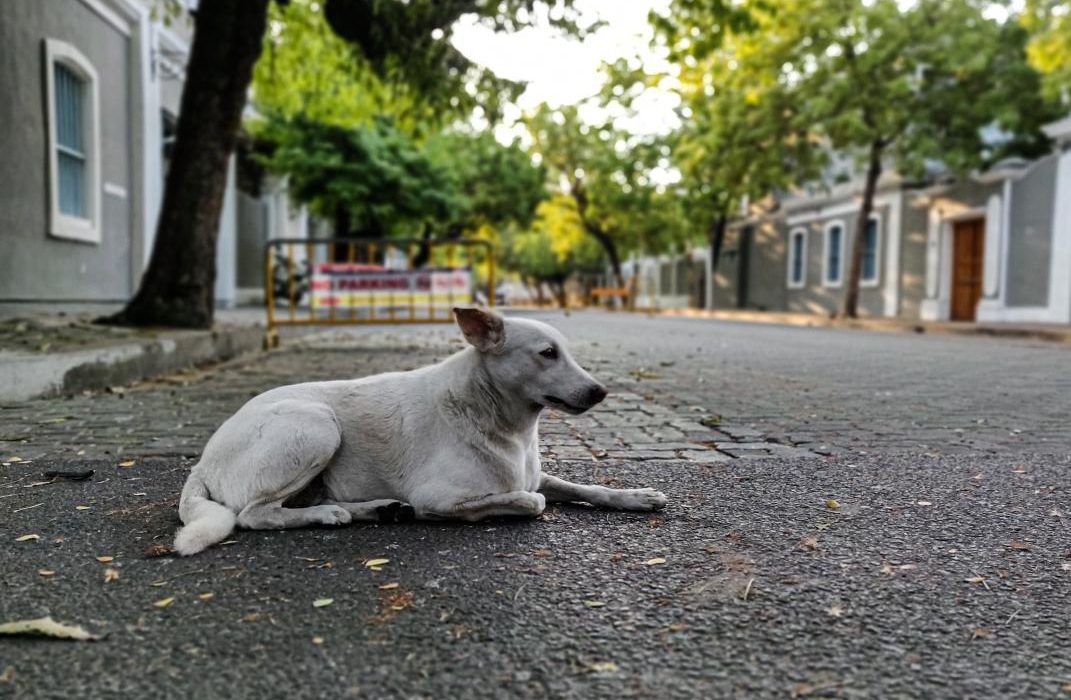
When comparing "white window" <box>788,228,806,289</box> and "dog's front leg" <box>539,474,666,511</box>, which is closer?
Result: "dog's front leg" <box>539,474,666,511</box>

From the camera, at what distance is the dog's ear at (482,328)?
302 cm

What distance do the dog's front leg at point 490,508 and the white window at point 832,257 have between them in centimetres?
3091

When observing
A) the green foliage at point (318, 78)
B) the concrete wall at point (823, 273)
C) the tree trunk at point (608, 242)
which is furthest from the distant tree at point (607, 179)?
the green foliage at point (318, 78)

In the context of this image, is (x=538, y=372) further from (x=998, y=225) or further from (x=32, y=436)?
(x=998, y=225)

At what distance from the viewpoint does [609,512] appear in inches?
126

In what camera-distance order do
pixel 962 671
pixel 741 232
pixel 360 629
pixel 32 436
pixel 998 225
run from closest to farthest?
pixel 962 671
pixel 360 629
pixel 32 436
pixel 998 225
pixel 741 232

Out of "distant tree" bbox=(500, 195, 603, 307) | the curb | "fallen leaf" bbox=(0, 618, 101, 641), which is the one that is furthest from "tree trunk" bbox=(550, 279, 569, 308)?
"fallen leaf" bbox=(0, 618, 101, 641)

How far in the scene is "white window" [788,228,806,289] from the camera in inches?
1352

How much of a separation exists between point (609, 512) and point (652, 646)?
1199 millimetres

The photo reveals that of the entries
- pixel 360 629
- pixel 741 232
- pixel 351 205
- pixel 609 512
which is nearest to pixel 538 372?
pixel 609 512

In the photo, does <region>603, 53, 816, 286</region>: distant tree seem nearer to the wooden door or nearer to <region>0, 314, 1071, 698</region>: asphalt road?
the wooden door

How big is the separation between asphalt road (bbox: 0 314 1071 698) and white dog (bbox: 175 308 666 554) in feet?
0.36

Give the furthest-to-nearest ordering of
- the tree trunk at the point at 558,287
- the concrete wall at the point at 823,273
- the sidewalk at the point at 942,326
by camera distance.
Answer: the tree trunk at the point at 558,287, the concrete wall at the point at 823,273, the sidewalk at the point at 942,326

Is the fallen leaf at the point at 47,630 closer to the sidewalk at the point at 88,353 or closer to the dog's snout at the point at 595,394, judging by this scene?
the dog's snout at the point at 595,394
